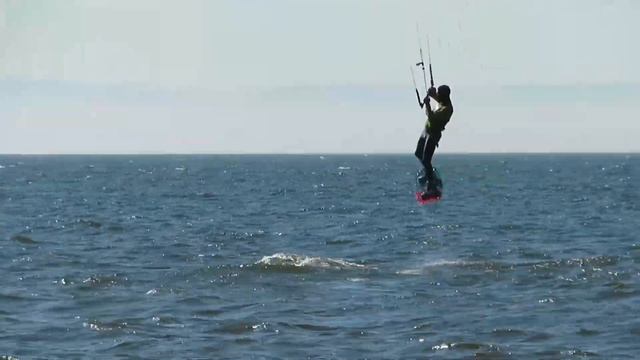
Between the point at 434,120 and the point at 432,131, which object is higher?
the point at 434,120

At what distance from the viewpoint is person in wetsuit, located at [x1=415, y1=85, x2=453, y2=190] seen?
21.1 m

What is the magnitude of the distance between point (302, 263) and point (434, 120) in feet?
51.7

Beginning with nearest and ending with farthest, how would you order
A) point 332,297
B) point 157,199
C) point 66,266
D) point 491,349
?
1. point 491,349
2. point 332,297
3. point 66,266
4. point 157,199

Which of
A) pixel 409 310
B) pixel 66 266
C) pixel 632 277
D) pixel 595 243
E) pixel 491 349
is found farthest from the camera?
pixel 595 243

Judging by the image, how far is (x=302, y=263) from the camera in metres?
36.6

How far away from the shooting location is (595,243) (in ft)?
146

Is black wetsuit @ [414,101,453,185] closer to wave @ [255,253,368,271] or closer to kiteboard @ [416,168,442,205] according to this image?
kiteboard @ [416,168,442,205]

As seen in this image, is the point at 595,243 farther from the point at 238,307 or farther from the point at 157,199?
the point at 157,199

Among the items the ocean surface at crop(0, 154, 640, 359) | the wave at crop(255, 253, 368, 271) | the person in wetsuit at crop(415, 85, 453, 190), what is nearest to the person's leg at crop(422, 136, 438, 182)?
the person in wetsuit at crop(415, 85, 453, 190)

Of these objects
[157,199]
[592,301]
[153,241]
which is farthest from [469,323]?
[157,199]

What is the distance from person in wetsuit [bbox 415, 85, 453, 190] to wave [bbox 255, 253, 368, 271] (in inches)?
502

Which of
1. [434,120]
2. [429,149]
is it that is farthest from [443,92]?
[429,149]

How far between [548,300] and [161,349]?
34.1 feet

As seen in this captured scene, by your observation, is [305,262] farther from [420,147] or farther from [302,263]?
[420,147]
